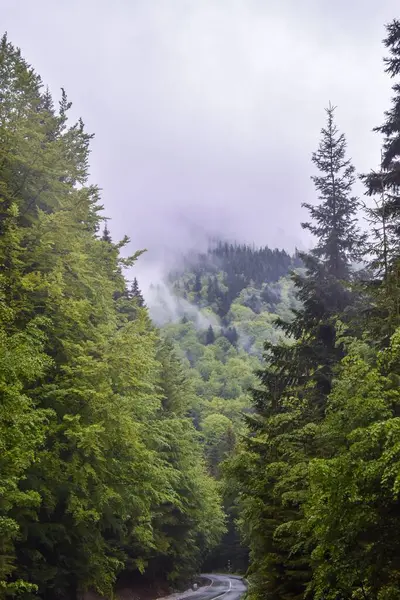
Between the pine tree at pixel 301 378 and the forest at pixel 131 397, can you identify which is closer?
the forest at pixel 131 397

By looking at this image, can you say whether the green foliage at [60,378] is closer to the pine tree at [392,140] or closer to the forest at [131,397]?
the forest at [131,397]

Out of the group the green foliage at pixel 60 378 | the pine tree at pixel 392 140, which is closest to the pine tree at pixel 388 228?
the pine tree at pixel 392 140

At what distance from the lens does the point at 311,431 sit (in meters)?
12.7

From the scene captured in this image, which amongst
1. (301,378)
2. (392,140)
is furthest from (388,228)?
(301,378)

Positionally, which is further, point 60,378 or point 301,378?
point 301,378

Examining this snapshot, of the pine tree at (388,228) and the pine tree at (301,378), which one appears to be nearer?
the pine tree at (388,228)

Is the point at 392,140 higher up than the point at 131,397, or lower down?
higher up

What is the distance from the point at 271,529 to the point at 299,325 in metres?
6.73

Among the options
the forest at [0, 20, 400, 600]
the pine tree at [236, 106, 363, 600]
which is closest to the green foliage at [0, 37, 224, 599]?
the forest at [0, 20, 400, 600]

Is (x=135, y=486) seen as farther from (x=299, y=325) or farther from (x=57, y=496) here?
(x=299, y=325)

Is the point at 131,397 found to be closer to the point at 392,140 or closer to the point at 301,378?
the point at 301,378

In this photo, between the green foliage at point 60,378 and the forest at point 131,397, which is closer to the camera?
the forest at point 131,397

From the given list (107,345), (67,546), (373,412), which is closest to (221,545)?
(67,546)

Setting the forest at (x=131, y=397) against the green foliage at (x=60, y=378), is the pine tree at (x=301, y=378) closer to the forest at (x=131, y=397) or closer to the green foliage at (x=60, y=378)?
the forest at (x=131, y=397)
